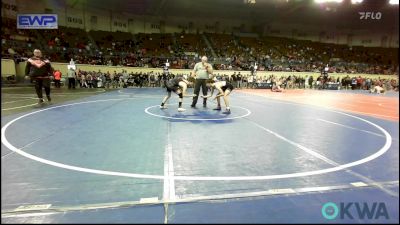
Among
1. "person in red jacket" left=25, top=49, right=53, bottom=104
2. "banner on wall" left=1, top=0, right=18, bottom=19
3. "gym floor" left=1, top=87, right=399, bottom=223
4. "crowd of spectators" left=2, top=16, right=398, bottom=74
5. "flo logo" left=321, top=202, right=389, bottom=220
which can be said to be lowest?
"gym floor" left=1, top=87, right=399, bottom=223

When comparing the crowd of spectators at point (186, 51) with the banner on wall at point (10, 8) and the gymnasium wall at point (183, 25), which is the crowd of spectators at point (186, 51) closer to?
the banner on wall at point (10, 8)

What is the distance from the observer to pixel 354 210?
2.83m

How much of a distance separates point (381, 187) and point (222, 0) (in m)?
34.5

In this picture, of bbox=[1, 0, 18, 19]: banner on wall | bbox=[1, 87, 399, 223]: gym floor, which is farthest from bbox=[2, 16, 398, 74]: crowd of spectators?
bbox=[1, 87, 399, 223]: gym floor

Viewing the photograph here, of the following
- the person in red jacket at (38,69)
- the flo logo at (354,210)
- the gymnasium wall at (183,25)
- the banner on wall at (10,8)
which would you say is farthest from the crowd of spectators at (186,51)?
the flo logo at (354,210)

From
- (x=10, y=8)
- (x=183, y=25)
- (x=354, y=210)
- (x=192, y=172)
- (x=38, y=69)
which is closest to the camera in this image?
(x=354, y=210)

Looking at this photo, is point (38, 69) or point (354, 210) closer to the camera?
point (354, 210)

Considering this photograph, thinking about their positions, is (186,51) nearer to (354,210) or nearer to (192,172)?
(192,172)

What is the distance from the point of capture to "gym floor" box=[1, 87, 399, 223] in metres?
2.83

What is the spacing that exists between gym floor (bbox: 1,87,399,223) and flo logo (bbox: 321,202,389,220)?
31 millimetres

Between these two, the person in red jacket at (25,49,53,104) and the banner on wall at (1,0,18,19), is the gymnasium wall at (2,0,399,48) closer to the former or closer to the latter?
the banner on wall at (1,0,18,19)

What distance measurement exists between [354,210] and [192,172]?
194 centimetres

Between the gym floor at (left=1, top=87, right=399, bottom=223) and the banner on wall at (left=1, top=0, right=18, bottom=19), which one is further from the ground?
the banner on wall at (left=1, top=0, right=18, bottom=19)

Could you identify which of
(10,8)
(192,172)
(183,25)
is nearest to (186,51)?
(183,25)
